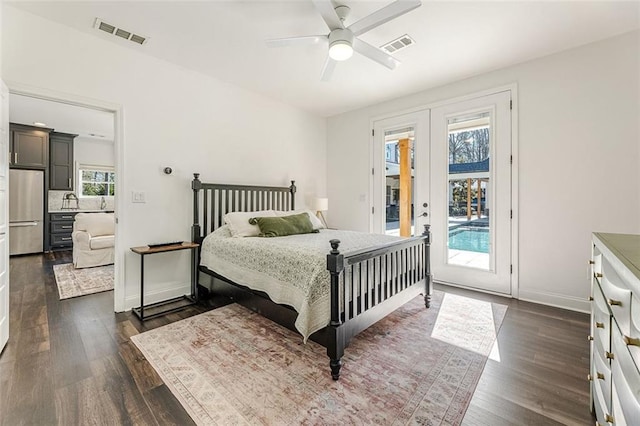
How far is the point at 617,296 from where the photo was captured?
3.23 ft

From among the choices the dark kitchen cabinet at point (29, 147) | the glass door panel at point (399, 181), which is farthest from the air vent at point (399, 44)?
the dark kitchen cabinet at point (29, 147)

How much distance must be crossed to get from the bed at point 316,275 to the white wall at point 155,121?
0.34m

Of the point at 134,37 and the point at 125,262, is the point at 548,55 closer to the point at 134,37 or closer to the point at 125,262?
the point at 134,37

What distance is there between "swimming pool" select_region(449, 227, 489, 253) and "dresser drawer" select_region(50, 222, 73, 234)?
25.5 feet

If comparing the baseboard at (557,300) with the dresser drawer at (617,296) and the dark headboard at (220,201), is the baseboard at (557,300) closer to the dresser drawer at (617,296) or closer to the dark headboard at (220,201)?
the dresser drawer at (617,296)

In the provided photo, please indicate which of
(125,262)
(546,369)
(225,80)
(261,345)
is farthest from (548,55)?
(125,262)

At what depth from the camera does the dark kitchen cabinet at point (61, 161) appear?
6196mm

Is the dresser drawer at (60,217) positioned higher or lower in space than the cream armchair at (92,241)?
higher

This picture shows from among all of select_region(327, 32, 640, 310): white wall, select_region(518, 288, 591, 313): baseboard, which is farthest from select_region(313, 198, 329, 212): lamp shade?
select_region(518, 288, 591, 313): baseboard

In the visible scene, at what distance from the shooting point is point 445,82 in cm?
374

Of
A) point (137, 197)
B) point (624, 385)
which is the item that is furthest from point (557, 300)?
point (137, 197)

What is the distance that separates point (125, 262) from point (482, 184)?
4.35m

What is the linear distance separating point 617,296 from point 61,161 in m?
8.87

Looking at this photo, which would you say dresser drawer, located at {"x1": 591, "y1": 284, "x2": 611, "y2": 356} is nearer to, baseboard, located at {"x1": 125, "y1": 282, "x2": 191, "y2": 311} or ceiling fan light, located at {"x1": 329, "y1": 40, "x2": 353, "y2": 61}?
ceiling fan light, located at {"x1": 329, "y1": 40, "x2": 353, "y2": 61}
